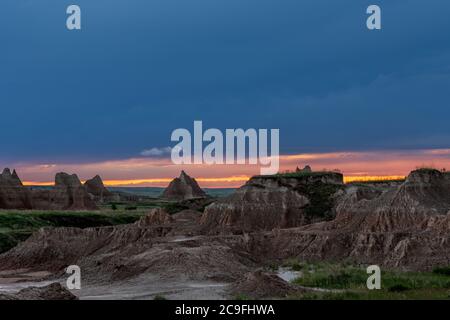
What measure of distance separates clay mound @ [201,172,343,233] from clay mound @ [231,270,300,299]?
39.8 meters

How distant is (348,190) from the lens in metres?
82.4

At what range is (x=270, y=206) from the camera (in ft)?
259

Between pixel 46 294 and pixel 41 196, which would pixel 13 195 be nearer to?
pixel 41 196

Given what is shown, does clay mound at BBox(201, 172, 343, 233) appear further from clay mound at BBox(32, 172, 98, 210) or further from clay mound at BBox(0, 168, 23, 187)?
clay mound at BBox(0, 168, 23, 187)

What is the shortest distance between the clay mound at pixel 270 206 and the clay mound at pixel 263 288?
130 ft

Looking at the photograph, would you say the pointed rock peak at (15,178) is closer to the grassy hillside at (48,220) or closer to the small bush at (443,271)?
the grassy hillside at (48,220)

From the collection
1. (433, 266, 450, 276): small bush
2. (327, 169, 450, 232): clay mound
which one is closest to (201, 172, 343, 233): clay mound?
(327, 169, 450, 232): clay mound

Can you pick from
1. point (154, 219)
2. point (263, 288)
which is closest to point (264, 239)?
point (154, 219)

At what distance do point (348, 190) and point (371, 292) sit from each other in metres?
50.8

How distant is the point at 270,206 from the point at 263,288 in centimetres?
4749
